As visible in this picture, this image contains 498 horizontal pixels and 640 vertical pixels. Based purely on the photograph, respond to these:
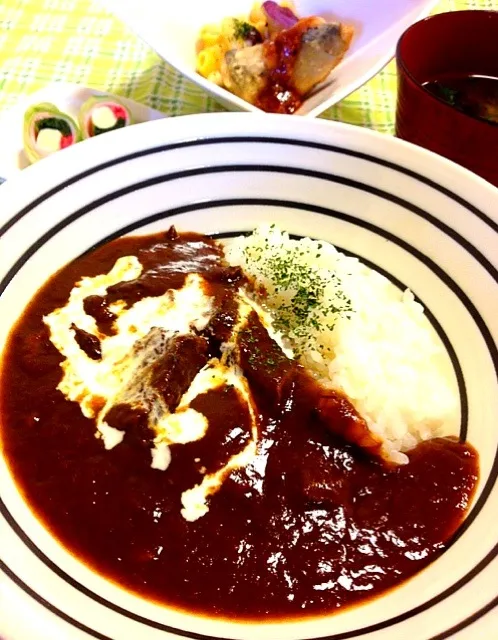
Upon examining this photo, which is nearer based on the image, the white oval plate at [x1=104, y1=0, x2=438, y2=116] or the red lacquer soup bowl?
the red lacquer soup bowl

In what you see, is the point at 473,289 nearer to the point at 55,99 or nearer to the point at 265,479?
the point at 265,479

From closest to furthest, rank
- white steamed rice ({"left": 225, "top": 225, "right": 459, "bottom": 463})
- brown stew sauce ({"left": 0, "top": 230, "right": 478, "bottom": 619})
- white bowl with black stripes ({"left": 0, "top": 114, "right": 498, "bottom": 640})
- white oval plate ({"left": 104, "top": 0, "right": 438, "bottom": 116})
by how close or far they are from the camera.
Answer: white bowl with black stripes ({"left": 0, "top": 114, "right": 498, "bottom": 640}) → brown stew sauce ({"left": 0, "top": 230, "right": 478, "bottom": 619}) → white steamed rice ({"left": 225, "top": 225, "right": 459, "bottom": 463}) → white oval plate ({"left": 104, "top": 0, "right": 438, "bottom": 116})

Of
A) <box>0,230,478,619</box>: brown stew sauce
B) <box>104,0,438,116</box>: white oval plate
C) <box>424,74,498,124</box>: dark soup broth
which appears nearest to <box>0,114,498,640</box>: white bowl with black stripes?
<box>0,230,478,619</box>: brown stew sauce

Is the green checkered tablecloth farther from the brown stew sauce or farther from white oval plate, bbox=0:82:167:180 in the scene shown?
the brown stew sauce

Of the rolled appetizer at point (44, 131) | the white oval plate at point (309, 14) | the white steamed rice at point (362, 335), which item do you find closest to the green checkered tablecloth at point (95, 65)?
the white oval plate at point (309, 14)

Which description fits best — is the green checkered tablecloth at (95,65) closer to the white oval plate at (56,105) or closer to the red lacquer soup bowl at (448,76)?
the white oval plate at (56,105)

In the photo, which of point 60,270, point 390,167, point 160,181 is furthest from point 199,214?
point 390,167
